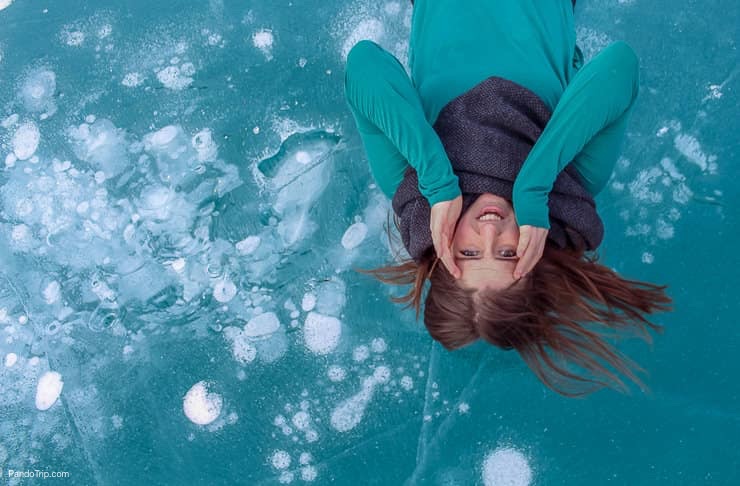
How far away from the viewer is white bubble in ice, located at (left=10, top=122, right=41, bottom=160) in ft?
4.98

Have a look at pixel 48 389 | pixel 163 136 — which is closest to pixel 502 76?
pixel 163 136

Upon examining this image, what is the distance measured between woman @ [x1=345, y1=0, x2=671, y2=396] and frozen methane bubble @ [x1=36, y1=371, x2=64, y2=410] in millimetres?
945

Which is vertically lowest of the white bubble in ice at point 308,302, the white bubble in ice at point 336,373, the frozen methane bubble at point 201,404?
the frozen methane bubble at point 201,404

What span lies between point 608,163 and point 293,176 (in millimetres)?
753

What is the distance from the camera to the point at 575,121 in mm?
988

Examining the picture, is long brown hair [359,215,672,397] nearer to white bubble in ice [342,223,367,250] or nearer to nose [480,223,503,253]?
nose [480,223,503,253]

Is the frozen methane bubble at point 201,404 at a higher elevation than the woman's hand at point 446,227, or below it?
below

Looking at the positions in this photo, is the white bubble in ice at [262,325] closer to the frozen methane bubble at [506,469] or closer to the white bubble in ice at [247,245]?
the white bubble in ice at [247,245]

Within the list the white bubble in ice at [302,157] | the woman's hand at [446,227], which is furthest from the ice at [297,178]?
the woman's hand at [446,227]

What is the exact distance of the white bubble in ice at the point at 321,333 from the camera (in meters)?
1.38

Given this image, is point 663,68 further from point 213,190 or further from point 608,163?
point 213,190

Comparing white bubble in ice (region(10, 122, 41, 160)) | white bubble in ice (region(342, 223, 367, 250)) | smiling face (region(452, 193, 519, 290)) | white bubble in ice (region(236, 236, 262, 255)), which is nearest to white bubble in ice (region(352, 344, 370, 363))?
white bubble in ice (region(342, 223, 367, 250))

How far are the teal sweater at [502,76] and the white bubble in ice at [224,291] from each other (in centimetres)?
49

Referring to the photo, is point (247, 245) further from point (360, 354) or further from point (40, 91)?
point (40, 91)
